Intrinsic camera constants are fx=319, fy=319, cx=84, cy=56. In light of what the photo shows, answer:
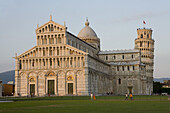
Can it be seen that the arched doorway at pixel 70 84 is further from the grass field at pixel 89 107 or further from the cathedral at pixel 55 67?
the grass field at pixel 89 107

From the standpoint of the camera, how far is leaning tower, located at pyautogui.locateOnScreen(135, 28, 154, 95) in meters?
140

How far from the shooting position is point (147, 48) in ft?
461

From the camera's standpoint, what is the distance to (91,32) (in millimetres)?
130500

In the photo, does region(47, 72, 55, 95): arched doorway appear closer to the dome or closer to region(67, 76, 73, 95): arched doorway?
region(67, 76, 73, 95): arched doorway

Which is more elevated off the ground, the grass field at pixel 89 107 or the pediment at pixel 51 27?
the pediment at pixel 51 27

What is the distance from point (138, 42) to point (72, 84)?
62070 millimetres

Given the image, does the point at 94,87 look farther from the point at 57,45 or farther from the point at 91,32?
the point at 91,32

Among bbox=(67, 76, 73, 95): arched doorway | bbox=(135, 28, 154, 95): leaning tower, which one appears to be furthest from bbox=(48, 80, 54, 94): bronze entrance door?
bbox=(135, 28, 154, 95): leaning tower

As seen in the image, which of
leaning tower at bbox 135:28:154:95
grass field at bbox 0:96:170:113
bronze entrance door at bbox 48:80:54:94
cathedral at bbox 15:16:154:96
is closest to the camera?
grass field at bbox 0:96:170:113

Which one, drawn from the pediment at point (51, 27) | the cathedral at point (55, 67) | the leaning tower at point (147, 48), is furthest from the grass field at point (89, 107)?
the leaning tower at point (147, 48)

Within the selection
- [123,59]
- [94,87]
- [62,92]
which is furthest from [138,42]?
[62,92]

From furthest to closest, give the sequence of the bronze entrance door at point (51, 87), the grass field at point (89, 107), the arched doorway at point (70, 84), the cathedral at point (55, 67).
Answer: the bronze entrance door at point (51, 87) < the arched doorway at point (70, 84) < the cathedral at point (55, 67) < the grass field at point (89, 107)

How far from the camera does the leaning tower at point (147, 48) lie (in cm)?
14025

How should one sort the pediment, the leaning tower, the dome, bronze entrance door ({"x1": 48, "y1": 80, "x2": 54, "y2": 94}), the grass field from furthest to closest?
1. the leaning tower
2. the dome
3. the pediment
4. bronze entrance door ({"x1": 48, "y1": 80, "x2": 54, "y2": 94})
5. the grass field
